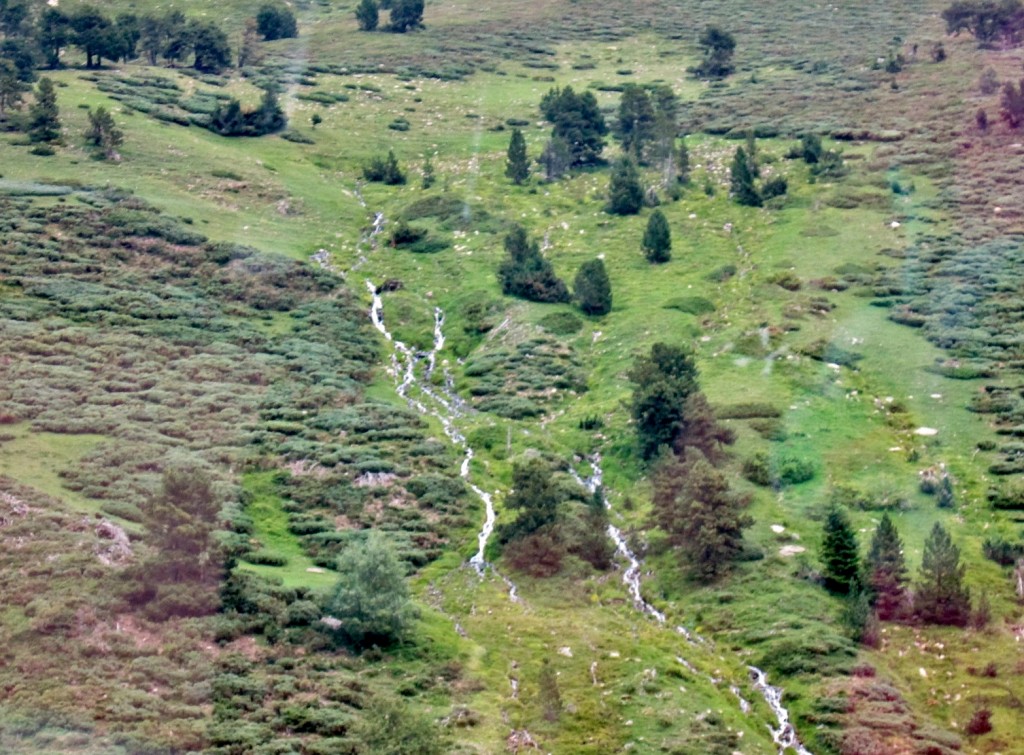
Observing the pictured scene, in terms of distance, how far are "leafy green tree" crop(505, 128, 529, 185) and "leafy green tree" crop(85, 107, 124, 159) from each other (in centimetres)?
2946

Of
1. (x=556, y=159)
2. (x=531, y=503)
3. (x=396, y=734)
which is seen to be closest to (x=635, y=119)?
(x=556, y=159)

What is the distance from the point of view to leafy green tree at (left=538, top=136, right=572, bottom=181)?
107625 millimetres

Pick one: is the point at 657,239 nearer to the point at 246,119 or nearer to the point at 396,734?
the point at 246,119

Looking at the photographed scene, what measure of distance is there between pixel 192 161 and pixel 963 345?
58864mm

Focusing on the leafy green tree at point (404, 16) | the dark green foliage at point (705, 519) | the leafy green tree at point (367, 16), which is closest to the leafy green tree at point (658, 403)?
the dark green foliage at point (705, 519)

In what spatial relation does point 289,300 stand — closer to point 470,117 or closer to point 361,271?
point 361,271

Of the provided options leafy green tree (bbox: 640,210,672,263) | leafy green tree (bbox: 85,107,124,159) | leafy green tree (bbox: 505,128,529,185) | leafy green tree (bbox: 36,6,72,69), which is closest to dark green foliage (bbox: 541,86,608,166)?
leafy green tree (bbox: 505,128,529,185)

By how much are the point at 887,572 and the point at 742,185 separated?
172ft

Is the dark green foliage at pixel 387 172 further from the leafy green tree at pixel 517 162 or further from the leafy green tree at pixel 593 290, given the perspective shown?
the leafy green tree at pixel 593 290

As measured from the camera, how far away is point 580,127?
11175 centimetres

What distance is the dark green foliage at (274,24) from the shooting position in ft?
499

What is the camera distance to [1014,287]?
80.9 metres

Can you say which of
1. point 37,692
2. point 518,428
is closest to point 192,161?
point 518,428

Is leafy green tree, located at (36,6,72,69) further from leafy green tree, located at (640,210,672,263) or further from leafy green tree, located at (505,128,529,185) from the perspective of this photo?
leafy green tree, located at (640,210,672,263)
